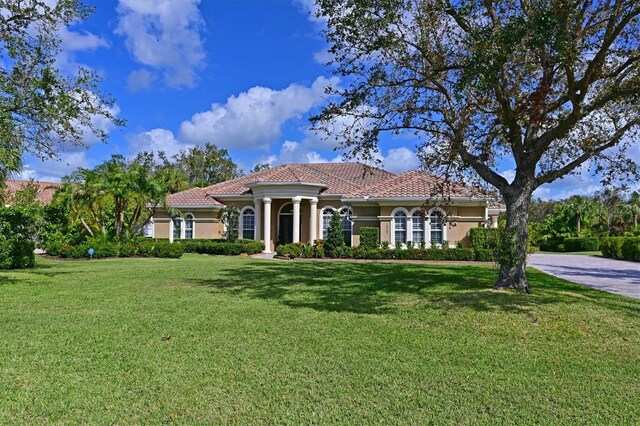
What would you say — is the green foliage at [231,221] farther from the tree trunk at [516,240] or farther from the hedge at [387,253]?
the tree trunk at [516,240]

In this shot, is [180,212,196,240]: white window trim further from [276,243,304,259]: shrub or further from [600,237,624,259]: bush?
[600,237,624,259]: bush

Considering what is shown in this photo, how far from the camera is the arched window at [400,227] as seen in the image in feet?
87.7

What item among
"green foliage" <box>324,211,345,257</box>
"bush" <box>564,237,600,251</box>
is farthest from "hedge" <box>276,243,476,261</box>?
"bush" <box>564,237,600,251</box>

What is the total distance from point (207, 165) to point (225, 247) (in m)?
35.7

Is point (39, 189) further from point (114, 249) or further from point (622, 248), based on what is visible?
point (622, 248)

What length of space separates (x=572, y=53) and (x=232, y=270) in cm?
1314

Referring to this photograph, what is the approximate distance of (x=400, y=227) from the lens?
2686 cm

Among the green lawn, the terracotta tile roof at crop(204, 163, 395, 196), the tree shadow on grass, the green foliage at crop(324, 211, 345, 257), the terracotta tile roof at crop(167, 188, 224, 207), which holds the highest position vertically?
the terracotta tile roof at crop(204, 163, 395, 196)

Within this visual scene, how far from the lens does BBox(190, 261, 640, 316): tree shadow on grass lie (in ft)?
32.0

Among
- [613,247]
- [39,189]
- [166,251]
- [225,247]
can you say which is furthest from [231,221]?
[39,189]

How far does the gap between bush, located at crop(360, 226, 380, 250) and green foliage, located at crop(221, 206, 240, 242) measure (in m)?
9.13

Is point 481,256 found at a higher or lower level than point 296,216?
lower

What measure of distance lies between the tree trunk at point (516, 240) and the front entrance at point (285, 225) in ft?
70.7

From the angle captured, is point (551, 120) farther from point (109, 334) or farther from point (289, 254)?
point (289, 254)
